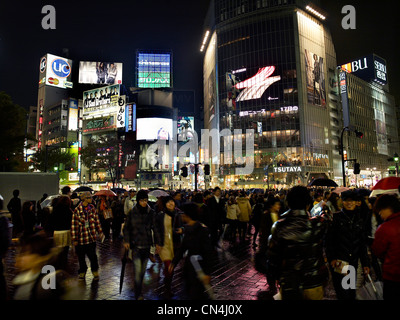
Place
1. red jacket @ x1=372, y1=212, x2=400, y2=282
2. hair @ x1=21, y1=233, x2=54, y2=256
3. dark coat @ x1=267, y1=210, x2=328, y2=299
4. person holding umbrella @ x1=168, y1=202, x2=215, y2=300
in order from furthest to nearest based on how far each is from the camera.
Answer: person holding umbrella @ x1=168, y1=202, x2=215, y2=300
hair @ x1=21, y1=233, x2=54, y2=256
red jacket @ x1=372, y1=212, x2=400, y2=282
dark coat @ x1=267, y1=210, x2=328, y2=299

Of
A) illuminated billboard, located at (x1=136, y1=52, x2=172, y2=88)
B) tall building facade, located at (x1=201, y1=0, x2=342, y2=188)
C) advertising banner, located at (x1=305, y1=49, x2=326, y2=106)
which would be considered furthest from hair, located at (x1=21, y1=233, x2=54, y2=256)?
illuminated billboard, located at (x1=136, y1=52, x2=172, y2=88)

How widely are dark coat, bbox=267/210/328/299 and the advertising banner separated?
68.8 m

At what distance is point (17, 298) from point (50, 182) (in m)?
18.2

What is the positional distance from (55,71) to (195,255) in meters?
98.3

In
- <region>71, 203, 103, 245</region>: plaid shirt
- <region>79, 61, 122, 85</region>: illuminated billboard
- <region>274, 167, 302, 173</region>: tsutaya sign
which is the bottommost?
<region>71, 203, 103, 245</region>: plaid shirt

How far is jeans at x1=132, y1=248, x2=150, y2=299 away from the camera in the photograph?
16.8 feet

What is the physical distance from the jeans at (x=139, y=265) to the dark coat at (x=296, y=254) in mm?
2867

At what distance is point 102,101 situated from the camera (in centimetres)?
6931

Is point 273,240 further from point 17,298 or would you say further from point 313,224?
point 17,298

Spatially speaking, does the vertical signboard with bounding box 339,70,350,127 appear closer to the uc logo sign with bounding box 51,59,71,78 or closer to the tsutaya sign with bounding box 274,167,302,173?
the tsutaya sign with bounding box 274,167,302,173

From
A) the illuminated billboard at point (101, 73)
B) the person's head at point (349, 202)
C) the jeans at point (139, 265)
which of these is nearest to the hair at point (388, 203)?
the person's head at point (349, 202)

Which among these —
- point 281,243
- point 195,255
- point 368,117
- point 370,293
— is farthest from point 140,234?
point 368,117

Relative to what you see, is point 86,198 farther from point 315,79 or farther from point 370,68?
point 370,68
